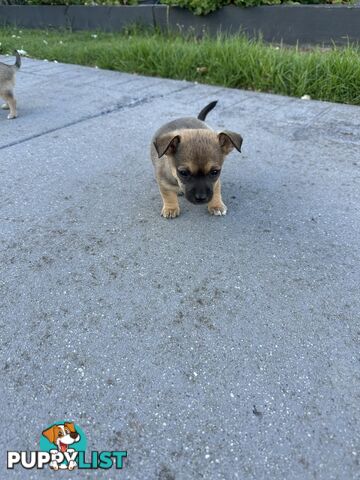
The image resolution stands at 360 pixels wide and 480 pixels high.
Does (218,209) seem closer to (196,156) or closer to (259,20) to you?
(196,156)

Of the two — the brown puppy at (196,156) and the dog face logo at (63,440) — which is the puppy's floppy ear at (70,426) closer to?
the dog face logo at (63,440)

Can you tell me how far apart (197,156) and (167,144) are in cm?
19

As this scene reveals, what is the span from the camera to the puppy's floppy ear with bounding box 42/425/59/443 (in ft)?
5.31

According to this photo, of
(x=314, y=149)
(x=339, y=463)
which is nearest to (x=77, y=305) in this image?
(x=339, y=463)

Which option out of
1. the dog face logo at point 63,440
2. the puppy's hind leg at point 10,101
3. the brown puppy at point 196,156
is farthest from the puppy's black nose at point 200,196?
the puppy's hind leg at point 10,101

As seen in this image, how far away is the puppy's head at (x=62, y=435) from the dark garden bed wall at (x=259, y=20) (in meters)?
6.43

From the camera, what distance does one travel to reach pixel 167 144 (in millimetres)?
2410

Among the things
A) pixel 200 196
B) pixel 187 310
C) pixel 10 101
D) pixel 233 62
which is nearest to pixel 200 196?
pixel 200 196

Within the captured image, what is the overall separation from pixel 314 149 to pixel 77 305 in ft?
8.70

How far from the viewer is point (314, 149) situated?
3.79m

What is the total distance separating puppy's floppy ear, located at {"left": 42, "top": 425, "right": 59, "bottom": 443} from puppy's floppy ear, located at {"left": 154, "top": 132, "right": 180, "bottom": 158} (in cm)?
152

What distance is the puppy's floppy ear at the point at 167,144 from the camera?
241 centimetres

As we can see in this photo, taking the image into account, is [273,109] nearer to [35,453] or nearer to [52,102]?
[52,102]

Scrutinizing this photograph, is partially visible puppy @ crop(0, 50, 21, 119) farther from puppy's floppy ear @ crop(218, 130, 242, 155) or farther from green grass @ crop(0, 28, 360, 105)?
puppy's floppy ear @ crop(218, 130, 242, 155)
